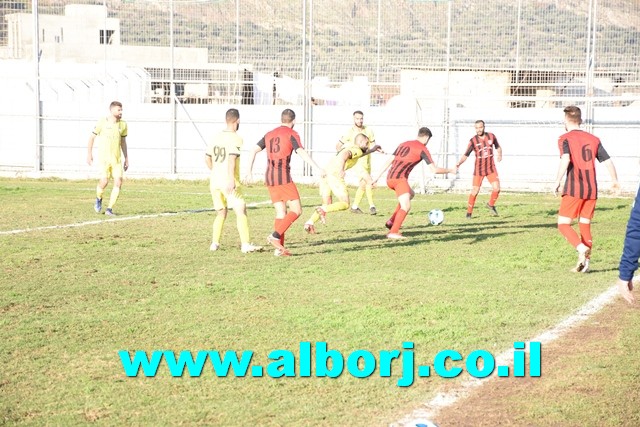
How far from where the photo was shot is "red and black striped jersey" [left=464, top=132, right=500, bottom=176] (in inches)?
801

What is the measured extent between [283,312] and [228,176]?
433 cm

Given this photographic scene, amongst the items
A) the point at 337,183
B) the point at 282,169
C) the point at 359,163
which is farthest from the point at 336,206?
the point at 359,163

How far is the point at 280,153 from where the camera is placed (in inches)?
527

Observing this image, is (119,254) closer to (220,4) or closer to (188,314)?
(188,314)

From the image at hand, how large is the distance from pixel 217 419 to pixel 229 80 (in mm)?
24435

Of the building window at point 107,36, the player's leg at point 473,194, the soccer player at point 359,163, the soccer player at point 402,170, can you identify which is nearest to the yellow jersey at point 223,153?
the soccer player at point 402,170

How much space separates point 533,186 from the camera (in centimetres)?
2708

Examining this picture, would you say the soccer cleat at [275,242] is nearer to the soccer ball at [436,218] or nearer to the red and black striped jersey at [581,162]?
the red and black striped jersey at [581,162]

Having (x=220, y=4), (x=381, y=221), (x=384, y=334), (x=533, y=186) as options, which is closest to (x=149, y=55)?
(x=220, y=4)

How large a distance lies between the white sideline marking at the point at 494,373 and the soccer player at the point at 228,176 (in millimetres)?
5029

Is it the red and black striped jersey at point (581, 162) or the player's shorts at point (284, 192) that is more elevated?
the red and black striped jersey at point (581, 162)

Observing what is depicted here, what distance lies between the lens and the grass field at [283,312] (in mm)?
6301

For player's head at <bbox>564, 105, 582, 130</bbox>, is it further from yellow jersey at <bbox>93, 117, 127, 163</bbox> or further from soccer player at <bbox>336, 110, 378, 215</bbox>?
yellow jersey at <bbox>93, 117, 127, 163</bbox>

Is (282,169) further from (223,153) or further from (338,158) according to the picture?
(338,158)
